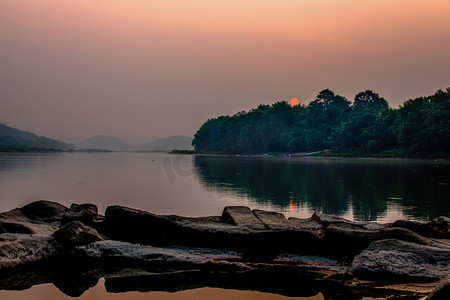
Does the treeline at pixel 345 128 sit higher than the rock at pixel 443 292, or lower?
higher

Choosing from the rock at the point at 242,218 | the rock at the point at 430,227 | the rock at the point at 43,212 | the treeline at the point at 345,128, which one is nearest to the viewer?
the rock at the point at 430,227

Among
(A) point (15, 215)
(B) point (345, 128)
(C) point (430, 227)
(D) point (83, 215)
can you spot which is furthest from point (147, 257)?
(B) point (345, 128)

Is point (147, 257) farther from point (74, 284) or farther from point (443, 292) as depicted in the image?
point (443, 292)

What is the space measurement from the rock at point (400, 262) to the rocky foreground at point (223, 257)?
0.04 feet

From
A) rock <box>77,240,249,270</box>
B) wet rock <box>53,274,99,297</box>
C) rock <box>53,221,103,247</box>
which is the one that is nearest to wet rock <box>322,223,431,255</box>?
rock <box>77,240,249,270</box>

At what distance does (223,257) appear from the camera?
7.05 m

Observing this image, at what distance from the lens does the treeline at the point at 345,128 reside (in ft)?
227

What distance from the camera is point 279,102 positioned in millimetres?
145375

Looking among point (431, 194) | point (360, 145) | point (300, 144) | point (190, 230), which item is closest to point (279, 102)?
point (300, 144)

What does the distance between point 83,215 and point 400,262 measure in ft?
→ 19.0

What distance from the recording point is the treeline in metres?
69.3

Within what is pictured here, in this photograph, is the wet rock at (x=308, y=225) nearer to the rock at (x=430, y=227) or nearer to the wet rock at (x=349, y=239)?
the wet rock at (x=349, y=239)

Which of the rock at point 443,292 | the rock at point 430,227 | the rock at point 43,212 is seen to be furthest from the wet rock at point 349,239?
the rock at point 43,212

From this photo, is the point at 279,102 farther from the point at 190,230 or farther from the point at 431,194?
the point at 190,230
